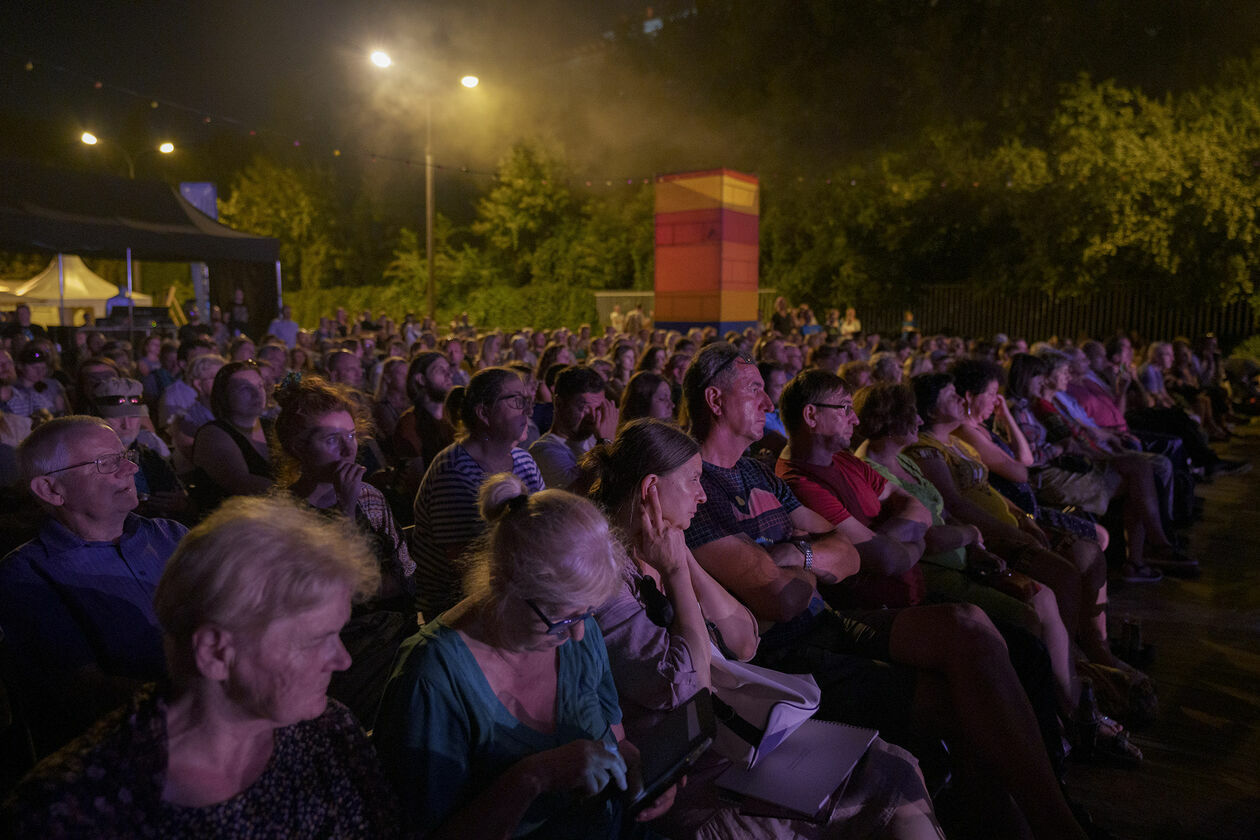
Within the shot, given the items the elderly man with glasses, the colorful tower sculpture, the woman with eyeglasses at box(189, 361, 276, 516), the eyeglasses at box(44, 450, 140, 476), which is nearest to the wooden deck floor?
the elderly man with glasses

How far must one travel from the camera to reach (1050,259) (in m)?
19.5

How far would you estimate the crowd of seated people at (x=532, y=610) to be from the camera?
138 cm

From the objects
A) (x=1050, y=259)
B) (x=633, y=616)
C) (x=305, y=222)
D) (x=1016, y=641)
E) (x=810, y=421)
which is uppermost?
(x=305, y=222)

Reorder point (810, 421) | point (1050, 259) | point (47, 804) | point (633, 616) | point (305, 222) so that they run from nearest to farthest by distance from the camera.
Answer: point (47, 804)
point (633, 616)
point (810, 421)
point (1050, 259)
point (305, 222)

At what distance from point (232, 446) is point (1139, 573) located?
16.9ft

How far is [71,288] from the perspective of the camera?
22453 millimetres

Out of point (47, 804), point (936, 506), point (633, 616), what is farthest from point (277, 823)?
point (936, 506)

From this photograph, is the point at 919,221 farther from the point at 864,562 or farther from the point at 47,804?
the point at 47,804

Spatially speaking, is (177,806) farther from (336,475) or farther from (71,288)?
(71,288)

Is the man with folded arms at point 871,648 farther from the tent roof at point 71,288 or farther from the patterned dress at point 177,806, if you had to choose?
the tent roof at point 71,288

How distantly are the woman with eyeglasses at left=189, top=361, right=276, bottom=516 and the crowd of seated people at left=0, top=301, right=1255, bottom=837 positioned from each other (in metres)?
0.01

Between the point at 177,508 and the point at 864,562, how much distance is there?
104 inches

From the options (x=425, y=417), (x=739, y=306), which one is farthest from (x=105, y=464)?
(x=739, y=306)

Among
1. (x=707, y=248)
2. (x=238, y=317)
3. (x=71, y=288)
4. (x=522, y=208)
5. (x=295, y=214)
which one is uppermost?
(x=295, y=214)
